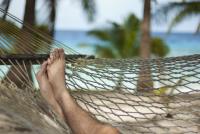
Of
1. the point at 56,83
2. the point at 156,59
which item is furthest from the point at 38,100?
the point at 156,59

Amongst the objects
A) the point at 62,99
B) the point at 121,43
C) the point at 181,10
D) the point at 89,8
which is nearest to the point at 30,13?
the point at 89,8

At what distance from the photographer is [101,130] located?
176 cm

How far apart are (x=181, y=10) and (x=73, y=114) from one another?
7.46 m

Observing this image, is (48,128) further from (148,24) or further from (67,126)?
(148,24)

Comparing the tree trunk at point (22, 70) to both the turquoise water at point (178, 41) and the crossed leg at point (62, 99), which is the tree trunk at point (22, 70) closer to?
the crossed leg at point (62, 99)

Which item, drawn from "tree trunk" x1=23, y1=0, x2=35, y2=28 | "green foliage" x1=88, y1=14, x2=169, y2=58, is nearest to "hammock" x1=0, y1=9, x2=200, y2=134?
"tree trunk" x1=23, y1=0, x2=35, y2=28

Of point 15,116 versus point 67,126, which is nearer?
point 15,116

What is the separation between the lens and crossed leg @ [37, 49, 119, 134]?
70.6 inches

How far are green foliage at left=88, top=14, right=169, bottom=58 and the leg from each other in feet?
23.8

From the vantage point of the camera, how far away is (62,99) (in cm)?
194

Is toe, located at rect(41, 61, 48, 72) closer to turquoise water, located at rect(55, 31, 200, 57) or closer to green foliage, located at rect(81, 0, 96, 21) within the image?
green foliage, located at rect(81, 0, 96, 21)

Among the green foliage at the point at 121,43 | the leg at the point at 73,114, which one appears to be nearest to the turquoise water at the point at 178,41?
the green foliage at the point at 121,43

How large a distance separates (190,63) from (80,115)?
2.43 feet

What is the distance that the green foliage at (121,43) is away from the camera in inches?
373
